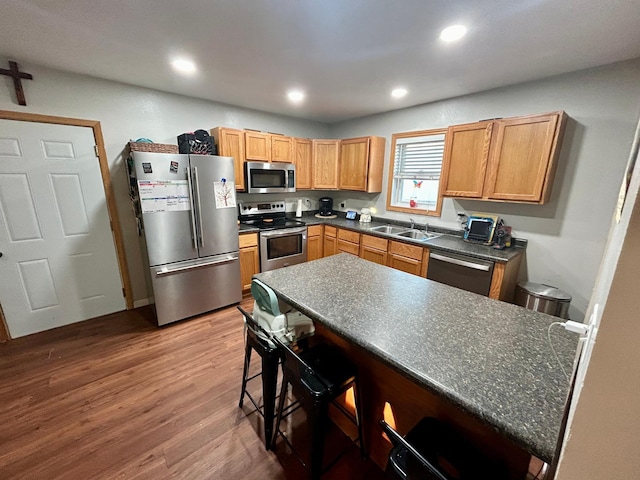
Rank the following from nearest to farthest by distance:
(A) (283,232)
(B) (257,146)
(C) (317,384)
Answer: (C) (317,384) < (B) (257,146) < (A) (283,232)

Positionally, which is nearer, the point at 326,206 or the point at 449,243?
the point at 449,243

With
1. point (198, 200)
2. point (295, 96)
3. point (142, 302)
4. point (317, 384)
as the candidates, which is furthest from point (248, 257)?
point (317, 384)

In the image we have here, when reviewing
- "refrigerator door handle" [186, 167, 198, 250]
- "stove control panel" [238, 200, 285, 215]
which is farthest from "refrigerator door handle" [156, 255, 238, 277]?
"stove control panel" [238, 200, 285, 215]

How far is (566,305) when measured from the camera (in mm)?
2295

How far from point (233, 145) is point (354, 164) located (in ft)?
5.91

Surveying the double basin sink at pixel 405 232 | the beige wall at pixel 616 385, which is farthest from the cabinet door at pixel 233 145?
the beige wall at pixel 616 385

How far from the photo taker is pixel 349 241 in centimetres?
375

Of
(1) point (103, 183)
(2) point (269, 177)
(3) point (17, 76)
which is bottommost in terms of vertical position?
(1) point (103, 183)

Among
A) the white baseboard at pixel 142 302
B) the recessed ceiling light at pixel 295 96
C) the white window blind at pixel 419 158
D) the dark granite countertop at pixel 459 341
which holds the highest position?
the recessed ceiling light at pixel 295 96

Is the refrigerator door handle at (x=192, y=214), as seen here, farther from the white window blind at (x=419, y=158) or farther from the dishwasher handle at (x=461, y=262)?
the white window blind at (x=419, y=158)

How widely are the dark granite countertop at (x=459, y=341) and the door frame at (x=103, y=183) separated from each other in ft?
7.85

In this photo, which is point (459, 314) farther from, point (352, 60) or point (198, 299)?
point (198, 299)

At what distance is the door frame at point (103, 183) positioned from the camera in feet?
7.77

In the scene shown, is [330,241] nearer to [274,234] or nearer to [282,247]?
[282,247]
